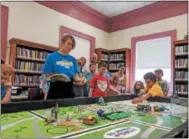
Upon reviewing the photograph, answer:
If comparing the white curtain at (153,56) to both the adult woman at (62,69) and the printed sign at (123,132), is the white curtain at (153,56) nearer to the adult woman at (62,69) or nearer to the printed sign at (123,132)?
the adult woman at (62,69)

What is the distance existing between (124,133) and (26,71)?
9.99ft

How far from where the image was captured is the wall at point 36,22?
11.7 ft

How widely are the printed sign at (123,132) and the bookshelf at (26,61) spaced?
2853mm

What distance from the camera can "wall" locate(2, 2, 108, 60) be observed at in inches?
141

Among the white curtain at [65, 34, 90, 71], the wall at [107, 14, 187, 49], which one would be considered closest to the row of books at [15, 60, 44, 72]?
the white curtain at [65, 34, 90, 71]

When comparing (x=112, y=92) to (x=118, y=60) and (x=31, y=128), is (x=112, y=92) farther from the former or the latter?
(x=118, y=60)

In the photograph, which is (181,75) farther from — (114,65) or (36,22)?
(36,22)

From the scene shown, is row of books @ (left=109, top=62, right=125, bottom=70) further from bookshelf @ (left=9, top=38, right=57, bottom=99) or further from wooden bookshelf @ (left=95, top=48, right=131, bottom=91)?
bookshelf @ (left=9, top=38, right=57, bottom=99)

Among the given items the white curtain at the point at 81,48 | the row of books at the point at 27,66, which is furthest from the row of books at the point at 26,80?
the white curtain at the point at 81,48

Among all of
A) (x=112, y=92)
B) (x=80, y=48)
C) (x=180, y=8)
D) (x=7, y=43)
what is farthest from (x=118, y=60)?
(x=7, y=43)

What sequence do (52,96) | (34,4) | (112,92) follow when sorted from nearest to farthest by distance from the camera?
(52,96) < (112,92) < (34,4)

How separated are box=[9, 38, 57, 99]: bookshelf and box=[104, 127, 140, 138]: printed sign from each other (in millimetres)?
2853

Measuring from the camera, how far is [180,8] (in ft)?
14.1

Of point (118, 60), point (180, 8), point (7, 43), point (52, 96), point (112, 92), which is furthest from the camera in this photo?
point (118, 60)
